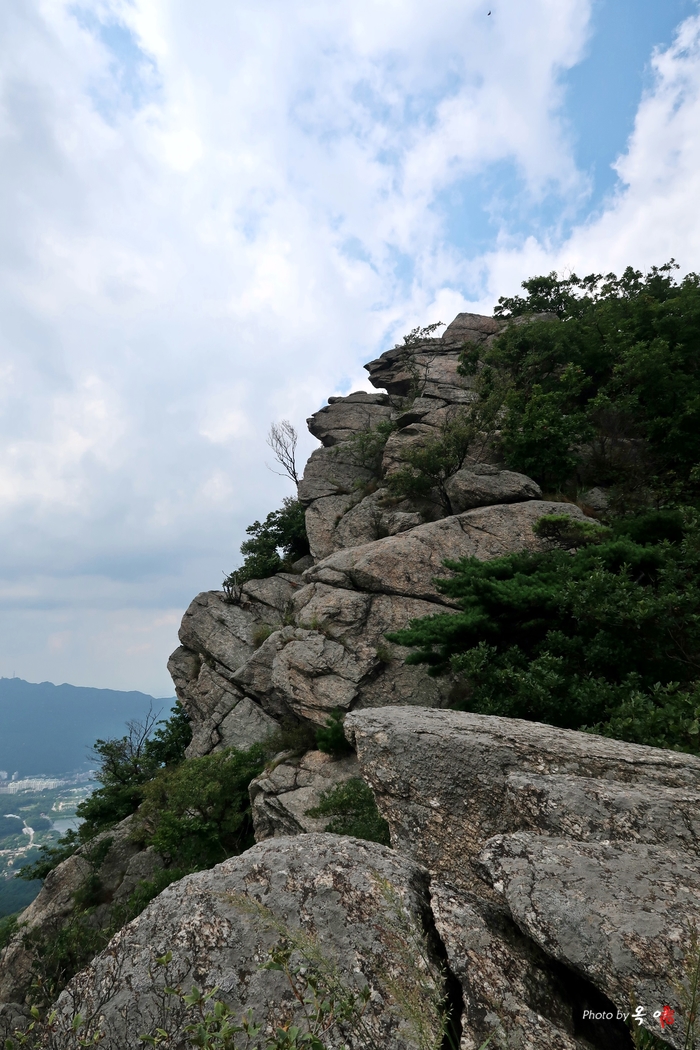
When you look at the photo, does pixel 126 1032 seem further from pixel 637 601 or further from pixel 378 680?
pixel 378 680

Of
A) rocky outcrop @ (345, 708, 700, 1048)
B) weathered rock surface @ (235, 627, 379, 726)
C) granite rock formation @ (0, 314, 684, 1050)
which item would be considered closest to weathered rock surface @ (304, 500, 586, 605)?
weathered rock surface @ (235, 627, 379, 726)

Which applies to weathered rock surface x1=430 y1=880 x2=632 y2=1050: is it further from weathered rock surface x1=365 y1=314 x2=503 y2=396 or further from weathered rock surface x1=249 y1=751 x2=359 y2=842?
weathered rock surface x1=365 y1=314 x2=503 y2=396

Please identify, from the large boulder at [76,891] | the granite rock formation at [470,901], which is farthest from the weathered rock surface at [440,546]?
the large boulder at [76,891]

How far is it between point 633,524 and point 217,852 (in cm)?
1806

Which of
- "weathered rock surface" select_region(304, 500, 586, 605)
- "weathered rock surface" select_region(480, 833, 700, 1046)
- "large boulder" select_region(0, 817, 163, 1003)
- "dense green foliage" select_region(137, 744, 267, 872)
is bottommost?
"large boulder" select_region(0, 817, 163, 1003)

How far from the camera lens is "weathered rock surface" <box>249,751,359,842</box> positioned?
49.0ft

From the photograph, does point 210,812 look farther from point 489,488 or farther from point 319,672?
point 489,488

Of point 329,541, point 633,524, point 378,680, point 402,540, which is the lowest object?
point 378,680

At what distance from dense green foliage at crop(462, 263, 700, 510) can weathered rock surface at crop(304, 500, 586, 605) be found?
12.2 ft

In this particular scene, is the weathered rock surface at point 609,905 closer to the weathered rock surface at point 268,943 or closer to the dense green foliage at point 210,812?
the weathered rock surface at point 268,943

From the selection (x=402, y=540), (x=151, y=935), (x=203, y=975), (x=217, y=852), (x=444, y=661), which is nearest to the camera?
(x=203, y=975)

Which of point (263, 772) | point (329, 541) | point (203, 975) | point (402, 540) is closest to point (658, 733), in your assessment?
point (203, 975)

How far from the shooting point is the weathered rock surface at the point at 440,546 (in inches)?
707

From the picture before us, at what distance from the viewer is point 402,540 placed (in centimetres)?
1928
